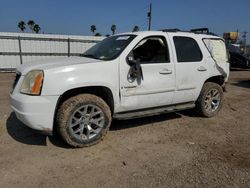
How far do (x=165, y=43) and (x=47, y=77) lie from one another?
2.44 metres

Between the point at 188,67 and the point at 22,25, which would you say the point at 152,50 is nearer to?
the point at 188,67

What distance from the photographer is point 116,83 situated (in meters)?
4.29

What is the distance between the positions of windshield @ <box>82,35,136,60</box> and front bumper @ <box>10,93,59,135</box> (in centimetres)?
128

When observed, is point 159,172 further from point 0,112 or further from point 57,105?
point 0,112

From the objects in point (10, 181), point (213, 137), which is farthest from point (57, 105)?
point (213, 137)

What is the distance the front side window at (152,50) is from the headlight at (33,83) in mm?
1805

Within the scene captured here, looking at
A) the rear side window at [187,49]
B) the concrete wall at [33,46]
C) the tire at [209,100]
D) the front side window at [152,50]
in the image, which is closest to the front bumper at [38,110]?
the front side window at [152,50]

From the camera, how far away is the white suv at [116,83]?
3785 millimetres

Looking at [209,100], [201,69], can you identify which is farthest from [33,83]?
[209,100]

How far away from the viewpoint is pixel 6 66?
46.8 ft

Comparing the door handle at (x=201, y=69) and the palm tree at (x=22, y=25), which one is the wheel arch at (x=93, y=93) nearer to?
the door handle at (x=201, y=69)

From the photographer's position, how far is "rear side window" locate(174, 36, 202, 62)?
5152 millimetres

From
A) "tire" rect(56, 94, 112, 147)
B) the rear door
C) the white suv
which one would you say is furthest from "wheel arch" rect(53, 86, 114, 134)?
the rear door

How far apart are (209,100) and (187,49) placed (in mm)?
1407
